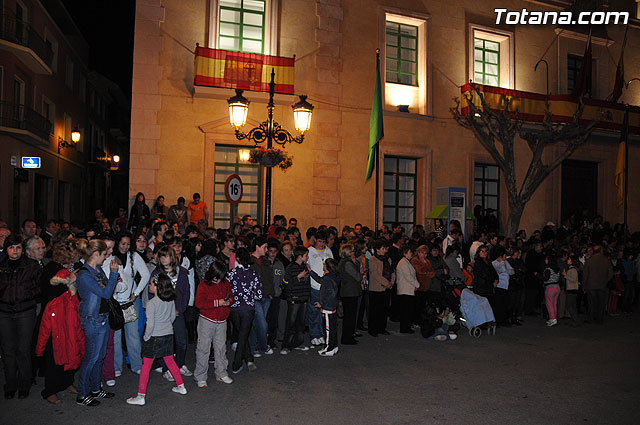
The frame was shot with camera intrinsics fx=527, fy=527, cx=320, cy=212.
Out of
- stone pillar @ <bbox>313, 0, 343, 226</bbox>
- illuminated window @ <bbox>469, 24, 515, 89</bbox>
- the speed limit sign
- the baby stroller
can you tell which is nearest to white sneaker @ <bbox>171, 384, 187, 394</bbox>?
the speed limit sign

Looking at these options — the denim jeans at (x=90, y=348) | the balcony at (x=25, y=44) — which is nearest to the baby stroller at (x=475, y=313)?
the denim jeans at (x=90, y=348)

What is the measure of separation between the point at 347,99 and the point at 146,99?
248 inches

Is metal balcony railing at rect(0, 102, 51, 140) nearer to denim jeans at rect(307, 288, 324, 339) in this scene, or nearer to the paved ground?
the paved ground

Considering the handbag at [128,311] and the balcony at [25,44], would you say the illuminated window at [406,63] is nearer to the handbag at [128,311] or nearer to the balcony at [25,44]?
the handbag at [128,311]

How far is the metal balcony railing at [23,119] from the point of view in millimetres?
20391

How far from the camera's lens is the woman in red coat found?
5.86m

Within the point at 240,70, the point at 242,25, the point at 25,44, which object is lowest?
the point at 240,70

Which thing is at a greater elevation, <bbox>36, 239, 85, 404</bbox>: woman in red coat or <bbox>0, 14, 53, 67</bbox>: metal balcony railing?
<bbox>0, 14, 53, 67</bbox>: metal balcony railing

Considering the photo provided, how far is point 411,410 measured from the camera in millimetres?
5895

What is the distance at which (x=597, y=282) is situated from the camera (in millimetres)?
12000

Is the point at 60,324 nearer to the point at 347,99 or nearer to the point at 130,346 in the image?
the point at 130,346

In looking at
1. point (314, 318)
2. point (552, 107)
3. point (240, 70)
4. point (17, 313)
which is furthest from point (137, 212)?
point (552, 107)

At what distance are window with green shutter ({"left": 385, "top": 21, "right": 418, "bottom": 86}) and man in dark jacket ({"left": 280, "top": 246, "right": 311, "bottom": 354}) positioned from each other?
11674 millimetres

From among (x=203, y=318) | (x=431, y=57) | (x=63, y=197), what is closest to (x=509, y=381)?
(x=203, y=318)
